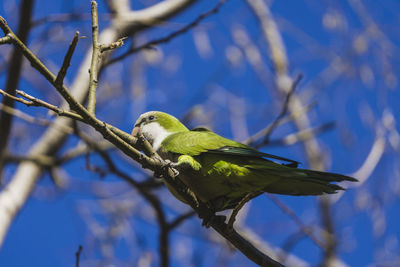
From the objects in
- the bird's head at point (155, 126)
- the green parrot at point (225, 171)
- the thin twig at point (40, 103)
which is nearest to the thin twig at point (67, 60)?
the thin twig at point (40, 103)

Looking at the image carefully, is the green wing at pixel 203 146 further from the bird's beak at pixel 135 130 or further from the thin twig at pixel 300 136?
the thin twig at pixel 300 136

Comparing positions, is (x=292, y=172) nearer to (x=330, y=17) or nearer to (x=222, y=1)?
(x=222, y=1)

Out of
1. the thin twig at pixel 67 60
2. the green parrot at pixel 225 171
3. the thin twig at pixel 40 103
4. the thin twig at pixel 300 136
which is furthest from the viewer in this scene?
the thin twig at pixel 300 136

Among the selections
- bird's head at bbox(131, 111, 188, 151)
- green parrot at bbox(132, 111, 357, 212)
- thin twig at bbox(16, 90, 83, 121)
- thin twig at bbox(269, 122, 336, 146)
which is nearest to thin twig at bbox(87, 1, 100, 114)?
thin twig at bbox(16, 90, 83, 121)

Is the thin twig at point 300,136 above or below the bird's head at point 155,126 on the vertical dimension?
above

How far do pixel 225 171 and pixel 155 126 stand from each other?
40.6 inches

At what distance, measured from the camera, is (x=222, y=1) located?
12.5ft

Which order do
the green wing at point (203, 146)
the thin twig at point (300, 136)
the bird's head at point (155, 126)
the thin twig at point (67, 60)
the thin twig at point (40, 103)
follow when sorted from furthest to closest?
the thin twig at point (300, 136) < the bird's head at point (155, 126) < the green wing at point (203, 146) < the thin twig at point (40, 103) < the thin twig at point (67, 60)

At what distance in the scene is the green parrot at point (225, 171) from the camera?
281cm

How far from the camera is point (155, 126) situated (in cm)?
377

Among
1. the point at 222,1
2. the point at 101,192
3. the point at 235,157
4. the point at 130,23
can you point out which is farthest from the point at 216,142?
the point at 101,192

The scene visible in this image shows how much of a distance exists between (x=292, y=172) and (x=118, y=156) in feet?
13.8

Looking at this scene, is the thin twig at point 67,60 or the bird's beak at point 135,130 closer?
the thin twig at point 67,60

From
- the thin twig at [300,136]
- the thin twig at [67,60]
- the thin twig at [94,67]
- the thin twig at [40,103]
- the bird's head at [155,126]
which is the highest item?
the thin twig at [300,136]
